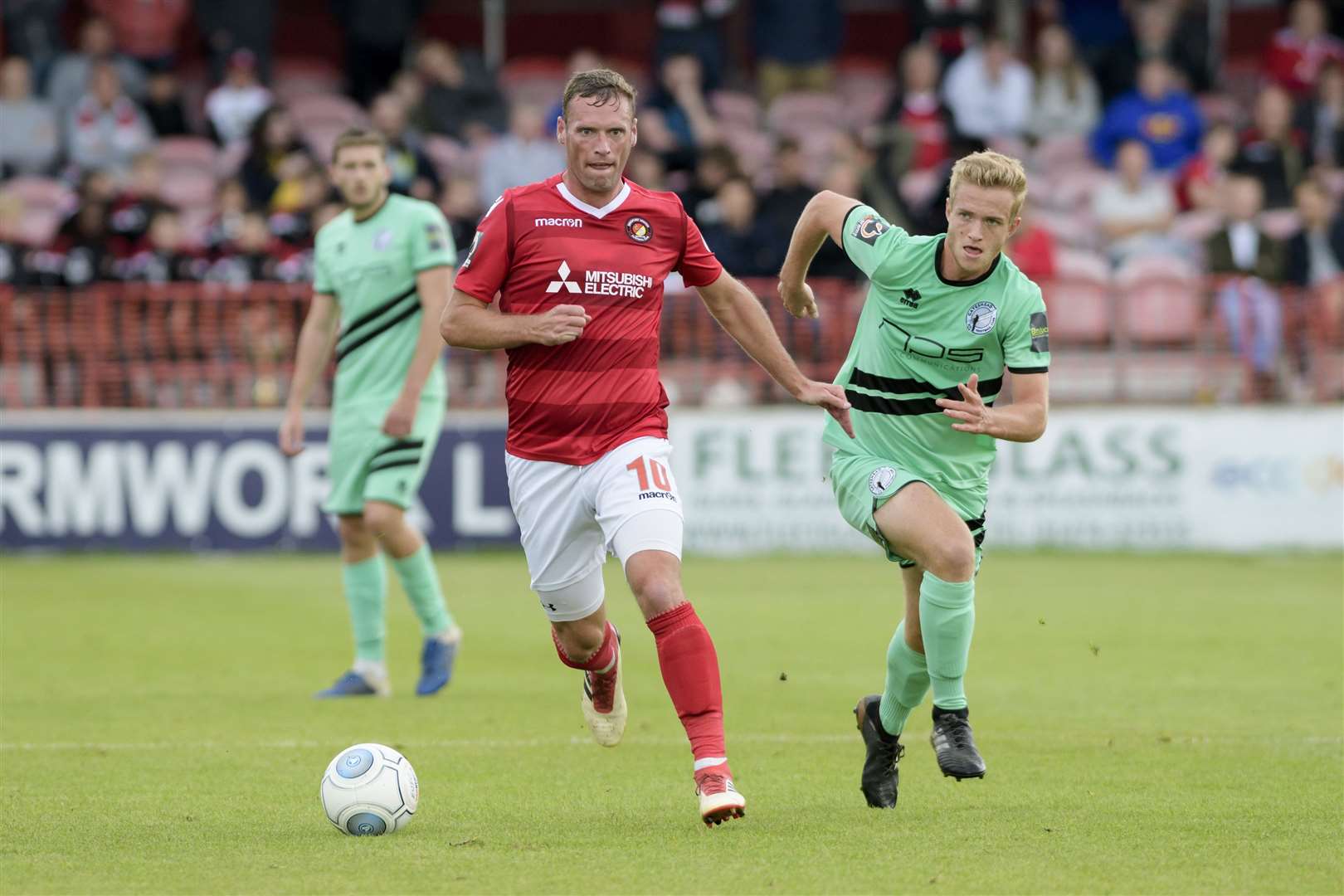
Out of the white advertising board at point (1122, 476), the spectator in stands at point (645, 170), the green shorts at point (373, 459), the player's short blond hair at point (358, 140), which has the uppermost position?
the player's short blond hair at point (358, 140)

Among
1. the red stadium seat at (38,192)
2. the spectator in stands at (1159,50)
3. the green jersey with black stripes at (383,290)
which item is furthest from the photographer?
the spectator in stands at (1159,50)

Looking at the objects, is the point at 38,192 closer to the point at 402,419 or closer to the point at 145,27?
the point at 145,27

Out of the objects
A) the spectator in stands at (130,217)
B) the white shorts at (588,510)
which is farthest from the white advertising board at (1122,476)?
the white shorts at (588,510)

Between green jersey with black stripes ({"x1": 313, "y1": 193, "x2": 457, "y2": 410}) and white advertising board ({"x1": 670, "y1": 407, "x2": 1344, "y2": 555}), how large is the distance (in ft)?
23.9

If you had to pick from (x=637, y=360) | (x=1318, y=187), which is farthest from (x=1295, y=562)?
(x=637, y=360)

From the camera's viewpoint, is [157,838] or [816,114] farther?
[816,114]

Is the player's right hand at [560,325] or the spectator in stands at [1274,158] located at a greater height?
the spectator in stands at [1274,158]

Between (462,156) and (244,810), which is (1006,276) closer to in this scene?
(244,810)

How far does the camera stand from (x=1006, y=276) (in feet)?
22.7

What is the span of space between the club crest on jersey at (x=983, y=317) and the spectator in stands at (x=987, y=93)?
13892 mm

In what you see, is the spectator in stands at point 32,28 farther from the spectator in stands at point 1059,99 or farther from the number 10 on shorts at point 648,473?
the number 10 on shorts at point 648,473

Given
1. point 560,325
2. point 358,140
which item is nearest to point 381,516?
point 358,140

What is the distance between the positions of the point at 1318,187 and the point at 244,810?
14.4 meters

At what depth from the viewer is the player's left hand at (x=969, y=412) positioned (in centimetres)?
641
